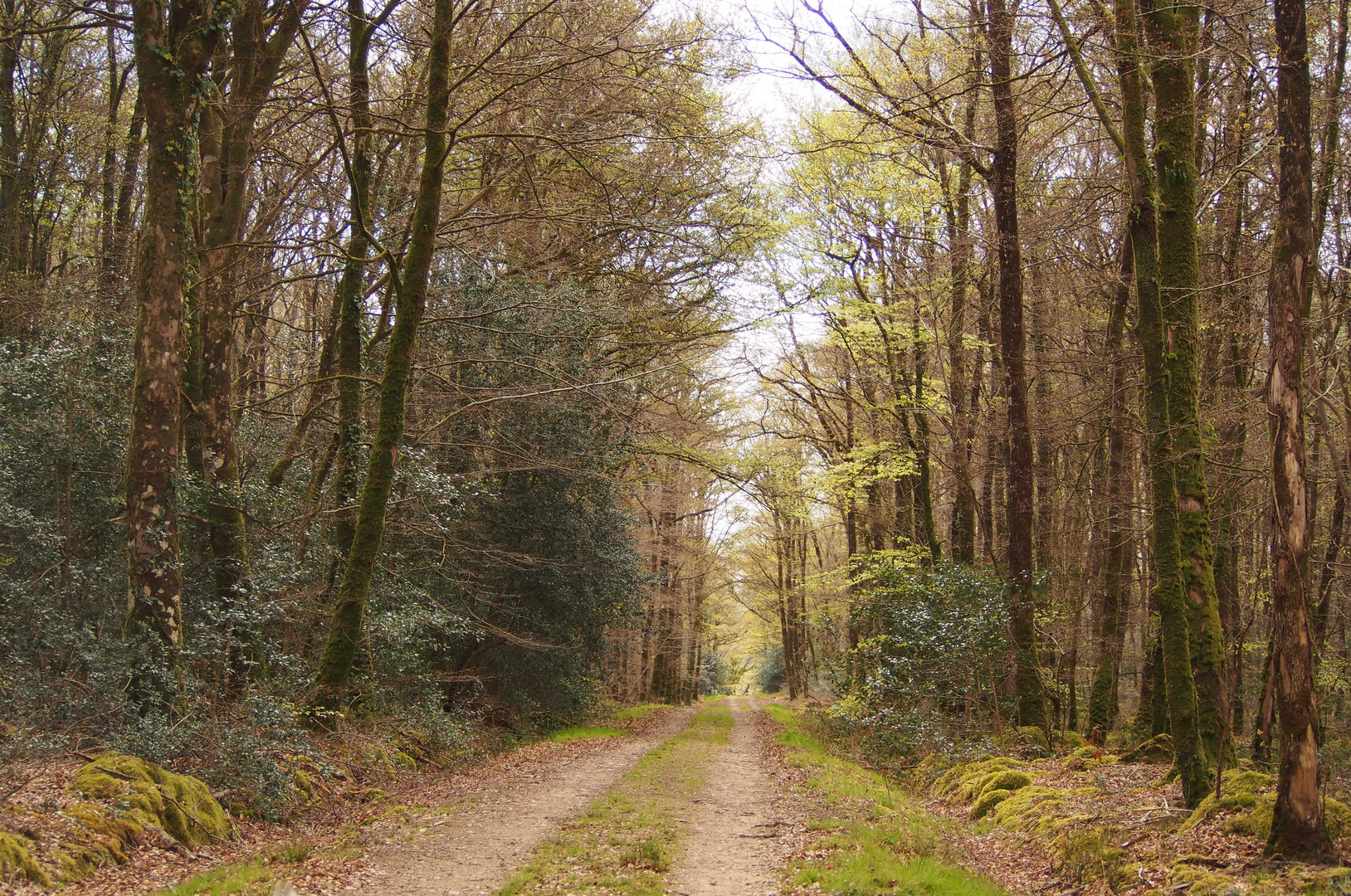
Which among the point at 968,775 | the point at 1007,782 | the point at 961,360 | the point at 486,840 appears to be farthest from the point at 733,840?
the point at 961,360

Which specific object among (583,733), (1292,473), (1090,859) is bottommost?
(583,733)

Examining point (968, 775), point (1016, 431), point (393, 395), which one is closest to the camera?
point (393, 395)

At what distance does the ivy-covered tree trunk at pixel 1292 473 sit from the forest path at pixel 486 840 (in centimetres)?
565

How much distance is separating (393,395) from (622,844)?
19.2 ft

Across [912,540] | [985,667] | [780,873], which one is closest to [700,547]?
[912,540]

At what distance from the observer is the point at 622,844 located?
745 centimetres

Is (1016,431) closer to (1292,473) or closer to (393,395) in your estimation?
(1292,473)

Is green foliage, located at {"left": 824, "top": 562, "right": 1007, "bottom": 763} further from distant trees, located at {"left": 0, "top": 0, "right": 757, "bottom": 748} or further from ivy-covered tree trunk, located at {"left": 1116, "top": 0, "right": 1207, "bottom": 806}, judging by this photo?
distant trees, located at {"left": 0, "top": 0, "right": 757, "bottom": 748}

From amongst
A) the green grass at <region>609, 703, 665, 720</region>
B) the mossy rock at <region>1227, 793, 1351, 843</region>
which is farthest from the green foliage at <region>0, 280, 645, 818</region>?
the mossy rock at <region>1227, 793, 1351, 843</region>

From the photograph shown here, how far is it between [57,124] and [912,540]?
746 inches

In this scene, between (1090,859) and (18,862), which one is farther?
(1090,859)

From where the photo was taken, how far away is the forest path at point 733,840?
645 centimetres

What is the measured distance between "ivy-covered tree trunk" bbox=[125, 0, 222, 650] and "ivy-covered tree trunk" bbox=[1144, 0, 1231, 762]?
31.2 ft

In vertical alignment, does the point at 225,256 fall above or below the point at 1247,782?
above
